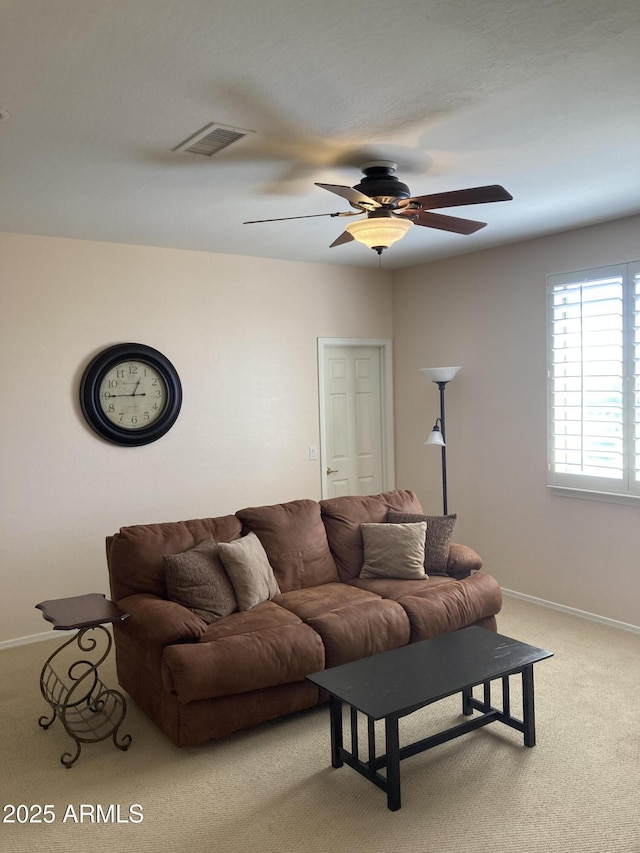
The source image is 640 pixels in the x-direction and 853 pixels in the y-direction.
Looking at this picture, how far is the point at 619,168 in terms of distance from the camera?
136 inches

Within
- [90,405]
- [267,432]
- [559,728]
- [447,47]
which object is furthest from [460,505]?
[447,47]

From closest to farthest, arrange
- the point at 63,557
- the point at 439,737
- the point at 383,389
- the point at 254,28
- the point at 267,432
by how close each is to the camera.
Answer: the point at 254,28 → the point at 439,737 → the point at 63,557 → the point at 267,432 → the point at 383,389

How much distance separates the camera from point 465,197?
2896 mm

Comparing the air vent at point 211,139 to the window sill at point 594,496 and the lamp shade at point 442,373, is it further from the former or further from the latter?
the window sill at point 594,496

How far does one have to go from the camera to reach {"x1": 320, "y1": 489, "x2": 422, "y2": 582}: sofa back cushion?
175 inches

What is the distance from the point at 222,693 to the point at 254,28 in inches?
104

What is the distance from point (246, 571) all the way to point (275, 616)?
31 centimetres

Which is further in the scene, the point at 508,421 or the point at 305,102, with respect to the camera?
the point at 508,421

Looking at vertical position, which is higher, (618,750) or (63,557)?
(63,557)

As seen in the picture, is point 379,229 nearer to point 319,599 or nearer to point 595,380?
point 319,599

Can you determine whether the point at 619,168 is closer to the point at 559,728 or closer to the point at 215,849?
the point at 559,728

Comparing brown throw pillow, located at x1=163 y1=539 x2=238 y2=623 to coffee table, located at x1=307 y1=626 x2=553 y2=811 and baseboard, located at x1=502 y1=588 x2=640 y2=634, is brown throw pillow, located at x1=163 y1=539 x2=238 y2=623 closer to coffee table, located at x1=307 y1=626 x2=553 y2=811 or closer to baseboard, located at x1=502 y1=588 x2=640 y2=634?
coffee table, located at x1=307 y1=626 x2=553 y2=811

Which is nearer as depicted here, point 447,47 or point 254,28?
point 254,28

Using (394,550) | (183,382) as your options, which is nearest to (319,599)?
(394,550)
